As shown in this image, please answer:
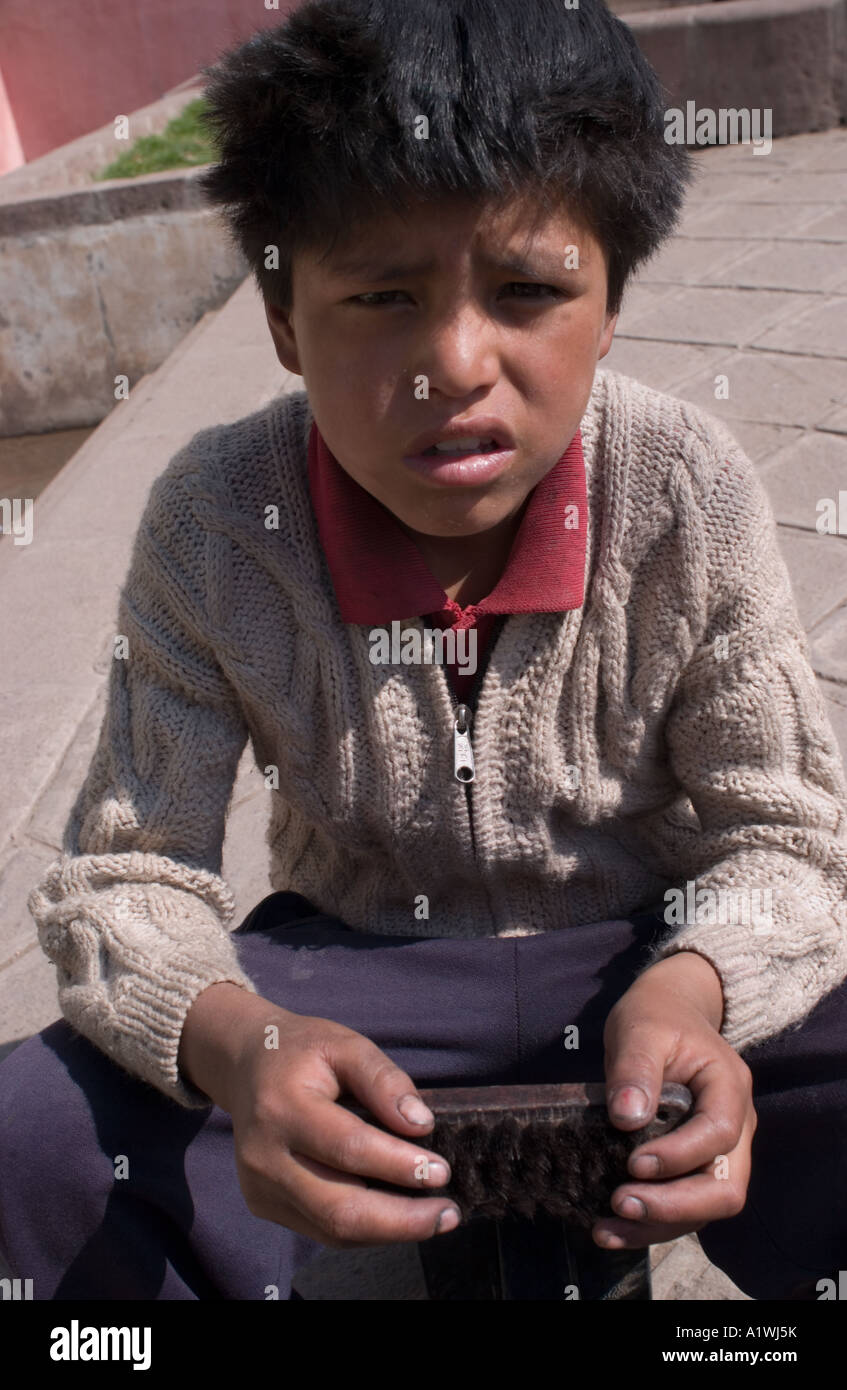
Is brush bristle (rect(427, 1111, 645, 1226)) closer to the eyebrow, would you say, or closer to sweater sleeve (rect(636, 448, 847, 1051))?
sweater sleeve (rect(636, 448, 847, 1051))

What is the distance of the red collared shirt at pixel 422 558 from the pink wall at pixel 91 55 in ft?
31.2

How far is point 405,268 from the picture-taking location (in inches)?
45.2

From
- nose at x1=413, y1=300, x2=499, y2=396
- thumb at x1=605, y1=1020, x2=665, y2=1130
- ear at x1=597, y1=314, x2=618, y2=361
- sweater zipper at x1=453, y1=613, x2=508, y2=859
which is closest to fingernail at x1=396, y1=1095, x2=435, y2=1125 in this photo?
thumb at x1=605, y1=1020, x2=665, y2=1130

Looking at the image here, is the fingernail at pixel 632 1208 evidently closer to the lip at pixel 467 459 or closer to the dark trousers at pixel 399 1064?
the dark trousers at pixel 399 1064

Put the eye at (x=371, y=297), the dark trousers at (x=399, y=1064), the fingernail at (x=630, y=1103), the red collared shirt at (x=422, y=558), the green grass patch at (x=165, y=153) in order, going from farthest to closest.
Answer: the green grass patch at (x=165, y=153) → the red collared shirt at (x=422, y=558) → the dark trousers at (x=399, y=1064) → the eye at (x=371, y=297) → the fingernail at (x=630, y=1103)

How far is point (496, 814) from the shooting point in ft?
4.75

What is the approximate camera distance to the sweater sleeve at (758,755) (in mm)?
1354

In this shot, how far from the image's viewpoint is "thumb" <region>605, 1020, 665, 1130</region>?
107cm

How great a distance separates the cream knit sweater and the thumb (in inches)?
7.2

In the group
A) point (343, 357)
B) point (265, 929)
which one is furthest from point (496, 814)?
point (343, 357)

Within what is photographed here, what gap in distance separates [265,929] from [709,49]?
19.0ft

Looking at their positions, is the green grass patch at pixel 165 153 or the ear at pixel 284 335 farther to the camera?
the green grass patch at pixel 165 153

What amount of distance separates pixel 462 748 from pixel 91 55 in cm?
1052

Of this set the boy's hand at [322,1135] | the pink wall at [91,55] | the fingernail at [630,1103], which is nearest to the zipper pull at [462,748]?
the boy's hand at [322,1135]
